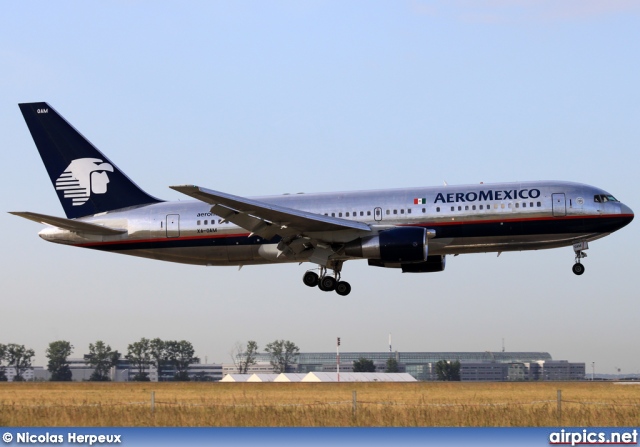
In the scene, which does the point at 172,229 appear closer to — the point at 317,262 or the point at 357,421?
the point at 317,262

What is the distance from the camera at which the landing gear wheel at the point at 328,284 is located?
158 ft

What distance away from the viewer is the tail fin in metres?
50.8

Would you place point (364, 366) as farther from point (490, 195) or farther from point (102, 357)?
point (490, 195)

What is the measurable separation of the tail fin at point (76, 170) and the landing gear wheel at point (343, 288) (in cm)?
1013

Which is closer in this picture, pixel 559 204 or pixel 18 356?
pixel 559 204

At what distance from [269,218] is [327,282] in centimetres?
591

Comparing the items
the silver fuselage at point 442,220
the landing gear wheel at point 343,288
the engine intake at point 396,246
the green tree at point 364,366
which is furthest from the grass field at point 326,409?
the green tree at point 364,366

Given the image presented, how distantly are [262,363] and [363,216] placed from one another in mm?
55881

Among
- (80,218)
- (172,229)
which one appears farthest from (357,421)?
(80,218)

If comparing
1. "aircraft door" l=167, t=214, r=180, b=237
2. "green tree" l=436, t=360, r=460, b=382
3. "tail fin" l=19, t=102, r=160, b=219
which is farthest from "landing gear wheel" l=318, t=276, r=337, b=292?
"green tree" l=436, t=360, r=460, b=382

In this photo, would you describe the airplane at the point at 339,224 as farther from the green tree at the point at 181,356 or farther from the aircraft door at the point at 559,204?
the green tree at the point at 181,356

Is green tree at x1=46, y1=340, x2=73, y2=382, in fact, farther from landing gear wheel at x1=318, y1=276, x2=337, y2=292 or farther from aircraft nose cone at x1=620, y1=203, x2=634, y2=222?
aircraft nose cone at x1=620, y1=203, x2=634, y2=222

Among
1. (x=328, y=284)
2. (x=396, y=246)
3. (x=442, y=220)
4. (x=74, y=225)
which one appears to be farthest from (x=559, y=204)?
(x=74, y=225)

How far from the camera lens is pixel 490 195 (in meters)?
44.7
